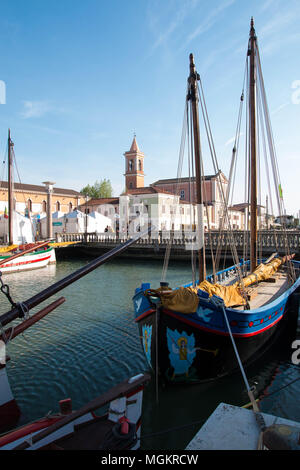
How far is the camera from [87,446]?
13.8ft

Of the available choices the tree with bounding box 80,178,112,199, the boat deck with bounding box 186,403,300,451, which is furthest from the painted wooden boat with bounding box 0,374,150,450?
the tree with bounding box 80,178,112,199

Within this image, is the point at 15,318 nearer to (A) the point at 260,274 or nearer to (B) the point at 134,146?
(A) the point at 260,274

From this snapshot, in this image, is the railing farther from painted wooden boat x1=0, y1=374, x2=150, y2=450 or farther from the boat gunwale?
painted wooden boat x1=0, y1=374, x2=150, y2=450

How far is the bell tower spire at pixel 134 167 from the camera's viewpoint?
66.5 m

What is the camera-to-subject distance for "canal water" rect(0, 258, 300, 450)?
20.9ft

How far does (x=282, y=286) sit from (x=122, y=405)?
9347mm

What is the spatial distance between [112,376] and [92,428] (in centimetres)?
359

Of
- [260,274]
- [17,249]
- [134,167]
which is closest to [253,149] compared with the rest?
[260,274]

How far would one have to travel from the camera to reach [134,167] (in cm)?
6700

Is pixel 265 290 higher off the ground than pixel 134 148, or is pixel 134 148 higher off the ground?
pixel 134 148

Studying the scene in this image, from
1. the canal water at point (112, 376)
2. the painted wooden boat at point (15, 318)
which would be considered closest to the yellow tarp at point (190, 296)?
the painted wooden boat at point (15, 318)

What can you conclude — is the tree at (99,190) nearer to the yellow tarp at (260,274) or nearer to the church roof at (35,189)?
the church roof at (35,189)

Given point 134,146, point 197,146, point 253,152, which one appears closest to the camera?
point 197,146
